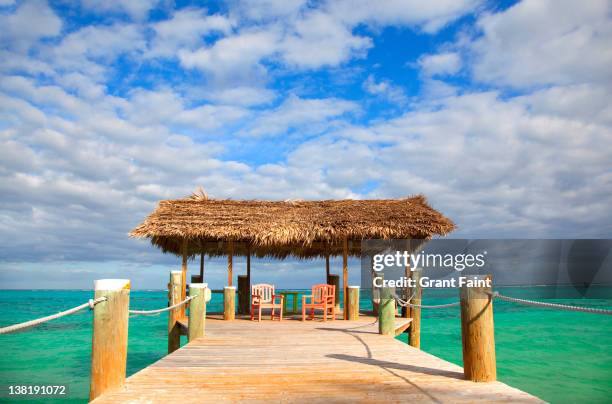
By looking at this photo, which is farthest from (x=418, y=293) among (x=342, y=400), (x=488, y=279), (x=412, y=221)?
(x=342, y=400)

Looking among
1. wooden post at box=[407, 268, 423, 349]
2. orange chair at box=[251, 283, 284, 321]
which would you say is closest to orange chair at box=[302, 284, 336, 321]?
orange chair at box=[251, 283, 284, 321]

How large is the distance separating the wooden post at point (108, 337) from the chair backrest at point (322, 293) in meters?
6.94

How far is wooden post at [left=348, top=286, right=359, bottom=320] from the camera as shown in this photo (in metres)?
9.53

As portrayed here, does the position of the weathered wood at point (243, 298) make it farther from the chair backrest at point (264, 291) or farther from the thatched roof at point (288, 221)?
the chair backrest at point (264, 291)

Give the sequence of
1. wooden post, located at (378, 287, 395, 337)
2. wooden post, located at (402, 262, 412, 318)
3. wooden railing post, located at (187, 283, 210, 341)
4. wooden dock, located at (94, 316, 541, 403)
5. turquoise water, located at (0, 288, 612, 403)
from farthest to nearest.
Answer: turquoise water, located at (0, 288, 612, 403), wooden post, located at (402, 262, 412, 318), wooden post, located at (378, 287, 395, 337), wooden railing post, located at (187, 283, 210, 341), wooden dock, located at (94, 316, 541, 403)

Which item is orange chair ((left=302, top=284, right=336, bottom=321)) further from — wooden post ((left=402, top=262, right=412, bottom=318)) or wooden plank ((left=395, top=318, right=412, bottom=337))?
wooden post ((left=402, top=262, right=412, bottom=318))

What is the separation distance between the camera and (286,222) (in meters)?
11.5

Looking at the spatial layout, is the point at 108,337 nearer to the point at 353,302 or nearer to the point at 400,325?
the point at 400,325

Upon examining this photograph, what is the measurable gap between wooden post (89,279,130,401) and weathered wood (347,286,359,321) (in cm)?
672

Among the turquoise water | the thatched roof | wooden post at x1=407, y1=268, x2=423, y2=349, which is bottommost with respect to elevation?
the turquoise water

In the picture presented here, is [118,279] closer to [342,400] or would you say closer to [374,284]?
[342,400]

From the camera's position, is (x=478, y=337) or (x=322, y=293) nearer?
(x=478, y=337)

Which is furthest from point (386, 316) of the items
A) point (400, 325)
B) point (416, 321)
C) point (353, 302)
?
point (416, 321)

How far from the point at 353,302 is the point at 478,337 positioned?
6.09 m
